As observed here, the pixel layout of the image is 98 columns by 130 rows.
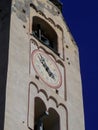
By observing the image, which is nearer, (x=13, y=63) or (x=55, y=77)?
(x=13, y=63)

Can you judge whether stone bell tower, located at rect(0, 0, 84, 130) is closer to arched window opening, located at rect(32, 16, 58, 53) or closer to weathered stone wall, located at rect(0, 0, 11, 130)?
arched window opening, located at rect(32, 16, 58, 53)

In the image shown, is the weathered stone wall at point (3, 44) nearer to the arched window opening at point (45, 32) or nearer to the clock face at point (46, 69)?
the clock face at point (46, 69)

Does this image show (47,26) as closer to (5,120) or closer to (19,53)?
(19,53)

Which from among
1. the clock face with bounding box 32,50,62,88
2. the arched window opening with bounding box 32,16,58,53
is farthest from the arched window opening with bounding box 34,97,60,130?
the arched window opening with bounding box 32,16,58,53

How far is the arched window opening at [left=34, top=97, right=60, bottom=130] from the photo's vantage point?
2373 centimetres

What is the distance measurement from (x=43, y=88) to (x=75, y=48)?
15.4 ft

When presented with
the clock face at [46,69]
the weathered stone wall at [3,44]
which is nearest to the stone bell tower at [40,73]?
the clock face at [46,69]

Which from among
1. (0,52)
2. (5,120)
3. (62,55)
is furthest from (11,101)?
(62,55)

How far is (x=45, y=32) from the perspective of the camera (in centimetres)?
2809

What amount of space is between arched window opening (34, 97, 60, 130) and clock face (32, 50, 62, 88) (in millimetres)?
1074

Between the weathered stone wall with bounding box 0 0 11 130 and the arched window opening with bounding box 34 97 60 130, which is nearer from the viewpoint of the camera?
the weathered stone wall with bounding box 0 0 11 130

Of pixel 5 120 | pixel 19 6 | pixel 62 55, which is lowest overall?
pixel 5 120

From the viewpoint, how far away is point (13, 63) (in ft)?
77.3

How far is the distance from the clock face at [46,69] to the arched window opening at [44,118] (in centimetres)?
107
